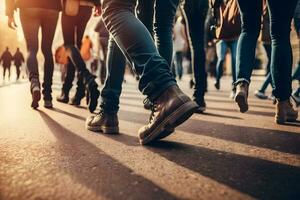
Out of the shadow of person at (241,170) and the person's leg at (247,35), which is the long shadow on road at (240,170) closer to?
the shadow of person at (241,170)

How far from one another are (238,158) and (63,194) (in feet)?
2.98

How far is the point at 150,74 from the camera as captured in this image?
6.48 ft

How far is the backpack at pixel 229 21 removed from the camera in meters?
3.41

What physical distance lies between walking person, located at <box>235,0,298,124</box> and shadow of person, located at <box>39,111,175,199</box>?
53.2 inches

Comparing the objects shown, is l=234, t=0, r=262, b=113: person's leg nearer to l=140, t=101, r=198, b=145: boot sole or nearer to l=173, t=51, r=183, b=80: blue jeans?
l=140, t=101, r=198, b=145: boot sole

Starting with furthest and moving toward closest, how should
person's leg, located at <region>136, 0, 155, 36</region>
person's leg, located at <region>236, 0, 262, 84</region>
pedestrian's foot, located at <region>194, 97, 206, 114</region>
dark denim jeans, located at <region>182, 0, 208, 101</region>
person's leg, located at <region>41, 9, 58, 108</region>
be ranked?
person's leg, located at <region>41, 9, 58, 108</region>, pedestrian's foot, located at <region>194, 97, 206, 114</region>, dark denim jeans, located at <region>182, 0, 208, 101</region>, person's leg, located at <region>136, 0, 155, 36</region>, person's leg, located at <region>236, 0, 262, 84</region>

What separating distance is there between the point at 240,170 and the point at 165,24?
1520 mm

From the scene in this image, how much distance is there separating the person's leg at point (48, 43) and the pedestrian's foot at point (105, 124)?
1.90 metres

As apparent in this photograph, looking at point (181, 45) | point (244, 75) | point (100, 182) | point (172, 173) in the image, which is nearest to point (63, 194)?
point (100, 182)

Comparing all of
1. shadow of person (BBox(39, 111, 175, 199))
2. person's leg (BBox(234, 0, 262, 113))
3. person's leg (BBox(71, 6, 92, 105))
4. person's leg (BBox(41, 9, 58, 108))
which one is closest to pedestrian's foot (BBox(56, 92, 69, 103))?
person's leg (BBox(71, 6, 92, 105))

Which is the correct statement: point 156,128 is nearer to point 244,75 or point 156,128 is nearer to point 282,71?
point 244,75

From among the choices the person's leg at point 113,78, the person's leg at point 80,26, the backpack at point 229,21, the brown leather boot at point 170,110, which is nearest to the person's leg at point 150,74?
the brown leather boot at point 170,110

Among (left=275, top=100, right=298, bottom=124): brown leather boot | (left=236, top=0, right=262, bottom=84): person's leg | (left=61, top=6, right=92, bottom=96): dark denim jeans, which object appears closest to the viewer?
(left=236, top=0, right=262, bottom=84): person's leg

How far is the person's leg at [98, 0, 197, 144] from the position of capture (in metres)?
1.91
